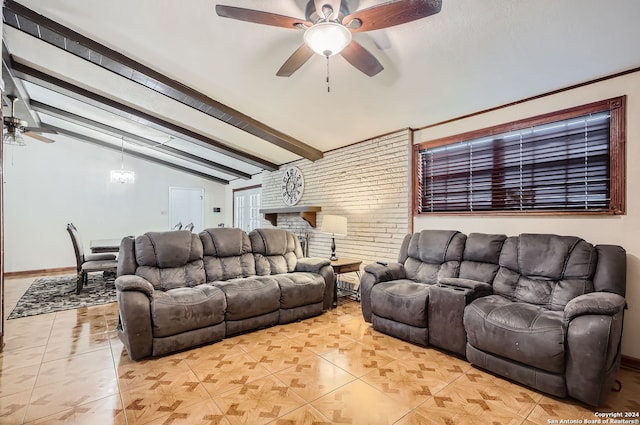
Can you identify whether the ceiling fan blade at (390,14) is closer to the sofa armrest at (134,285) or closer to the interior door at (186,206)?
the sofa armrest at (134,285)

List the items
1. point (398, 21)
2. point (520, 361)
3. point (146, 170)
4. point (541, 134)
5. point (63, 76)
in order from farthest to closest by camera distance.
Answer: point (146, 170)
point (63, 76)
point (541, 134)
point (520, 361)
point (398, 21)

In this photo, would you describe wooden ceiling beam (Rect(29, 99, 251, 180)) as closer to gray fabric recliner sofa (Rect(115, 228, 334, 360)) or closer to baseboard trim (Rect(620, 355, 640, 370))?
gray fabric recliner sofa (Rect(115, 228, 334, 360))

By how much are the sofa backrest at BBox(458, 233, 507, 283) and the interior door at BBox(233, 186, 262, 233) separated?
545 cm

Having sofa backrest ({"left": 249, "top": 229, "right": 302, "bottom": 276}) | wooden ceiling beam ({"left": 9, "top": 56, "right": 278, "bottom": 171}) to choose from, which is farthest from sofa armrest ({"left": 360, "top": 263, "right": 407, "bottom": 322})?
wooden ceiling beam ({"left": 9, "top": 56, "right": 278, "bottom": 171})

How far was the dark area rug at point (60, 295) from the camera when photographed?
394 centimetres

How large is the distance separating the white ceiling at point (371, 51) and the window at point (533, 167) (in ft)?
1.09

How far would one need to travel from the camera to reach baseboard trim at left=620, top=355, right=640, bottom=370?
2415 mm

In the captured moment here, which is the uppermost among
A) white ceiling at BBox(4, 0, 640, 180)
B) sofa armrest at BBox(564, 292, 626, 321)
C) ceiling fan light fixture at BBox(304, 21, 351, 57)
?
white ceiling at BBox(4, 0, 640, 180)

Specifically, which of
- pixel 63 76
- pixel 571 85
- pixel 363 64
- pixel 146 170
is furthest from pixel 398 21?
pixel 146 170

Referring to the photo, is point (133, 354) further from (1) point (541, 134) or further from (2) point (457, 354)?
(1) point (541, 134)

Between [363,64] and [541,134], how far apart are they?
2023 mm

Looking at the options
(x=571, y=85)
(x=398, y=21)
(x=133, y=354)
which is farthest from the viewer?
(x=571, y=85)

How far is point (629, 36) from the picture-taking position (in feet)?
7.06

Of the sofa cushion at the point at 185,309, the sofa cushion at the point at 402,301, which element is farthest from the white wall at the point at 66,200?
the sofa cushion at the point at 402,301
